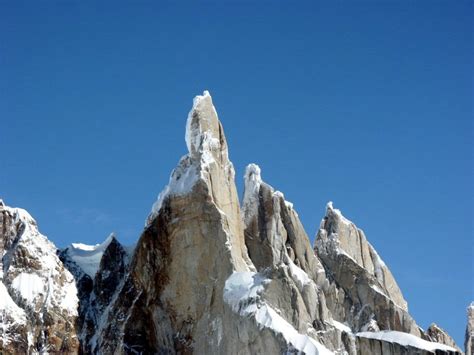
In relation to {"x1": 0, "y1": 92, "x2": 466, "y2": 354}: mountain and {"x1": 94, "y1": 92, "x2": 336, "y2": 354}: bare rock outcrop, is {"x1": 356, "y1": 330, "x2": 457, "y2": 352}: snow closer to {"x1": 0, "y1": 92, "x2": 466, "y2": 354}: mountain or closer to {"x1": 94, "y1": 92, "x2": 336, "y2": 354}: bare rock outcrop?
{"x1": 0, "y1": 92, "x2": 466, "y2": 354}: mountain

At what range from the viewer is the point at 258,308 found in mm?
99938

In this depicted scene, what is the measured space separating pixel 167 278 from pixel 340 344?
14812 mm

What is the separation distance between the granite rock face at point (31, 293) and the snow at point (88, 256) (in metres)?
6.09

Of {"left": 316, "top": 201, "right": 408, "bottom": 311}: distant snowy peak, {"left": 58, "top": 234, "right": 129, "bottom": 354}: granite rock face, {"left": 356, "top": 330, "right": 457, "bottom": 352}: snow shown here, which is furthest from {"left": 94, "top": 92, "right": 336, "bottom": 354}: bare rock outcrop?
{"left": 316, "top": 201, "right": 408, "bottom": 311}: distant snowy peak

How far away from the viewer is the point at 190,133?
112 metres

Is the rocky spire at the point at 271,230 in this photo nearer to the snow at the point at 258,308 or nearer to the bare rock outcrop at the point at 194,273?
the bare rock outcrop at the point at 194,273

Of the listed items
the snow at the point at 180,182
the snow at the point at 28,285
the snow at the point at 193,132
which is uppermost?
the snow at the point at 193,132

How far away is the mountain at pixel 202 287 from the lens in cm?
10119

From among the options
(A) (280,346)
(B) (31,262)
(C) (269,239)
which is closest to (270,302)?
(A) (280,346)

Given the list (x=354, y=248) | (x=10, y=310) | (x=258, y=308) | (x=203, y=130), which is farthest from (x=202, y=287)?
(x=354, y=248)

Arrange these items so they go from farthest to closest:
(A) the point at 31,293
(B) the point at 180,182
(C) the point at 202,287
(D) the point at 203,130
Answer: (A) the point at 31,293
(D) the point at 203,130
(B) the point at 180,182
(C) the point at 202,287

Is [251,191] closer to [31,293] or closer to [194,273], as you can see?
[194,273]

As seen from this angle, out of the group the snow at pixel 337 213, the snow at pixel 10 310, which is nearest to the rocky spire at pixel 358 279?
the snow at pixel 337 213

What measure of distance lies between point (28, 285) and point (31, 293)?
0.88 m
